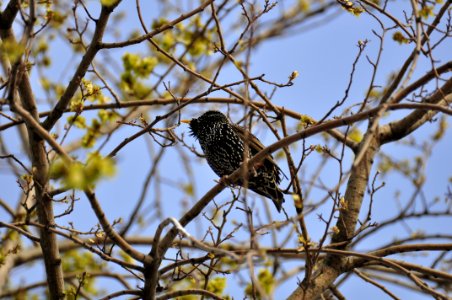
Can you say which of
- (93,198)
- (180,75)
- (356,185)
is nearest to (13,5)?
(93,198)

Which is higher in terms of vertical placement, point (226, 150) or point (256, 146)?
point (226, 150)

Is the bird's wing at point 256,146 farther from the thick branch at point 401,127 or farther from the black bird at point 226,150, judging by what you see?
the thick branch at point 401,127

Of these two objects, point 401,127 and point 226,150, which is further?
point 226,150

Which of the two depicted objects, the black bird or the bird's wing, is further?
the black bird

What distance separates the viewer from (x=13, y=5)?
340 cm

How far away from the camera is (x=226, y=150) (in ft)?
16.2

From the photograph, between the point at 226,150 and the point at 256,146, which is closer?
the point at 256,146

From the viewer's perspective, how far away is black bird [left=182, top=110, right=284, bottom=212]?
15.6ft

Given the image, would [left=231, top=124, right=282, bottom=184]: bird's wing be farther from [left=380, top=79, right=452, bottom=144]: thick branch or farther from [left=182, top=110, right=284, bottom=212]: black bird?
[left=380, top=79, right=452, bottom=144]: thick branch

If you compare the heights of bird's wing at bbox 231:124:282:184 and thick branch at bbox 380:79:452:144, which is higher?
bird's wing at bbox 231:124:282:184

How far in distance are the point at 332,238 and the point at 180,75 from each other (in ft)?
8.81

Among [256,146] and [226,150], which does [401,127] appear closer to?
[256,146]

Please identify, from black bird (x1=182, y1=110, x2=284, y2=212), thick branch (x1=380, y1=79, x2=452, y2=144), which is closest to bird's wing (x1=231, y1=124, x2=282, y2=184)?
black bird (x1=182, y1=110, x2=284, y2=212)

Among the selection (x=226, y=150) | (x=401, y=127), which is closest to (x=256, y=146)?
(x=226, y=150)
